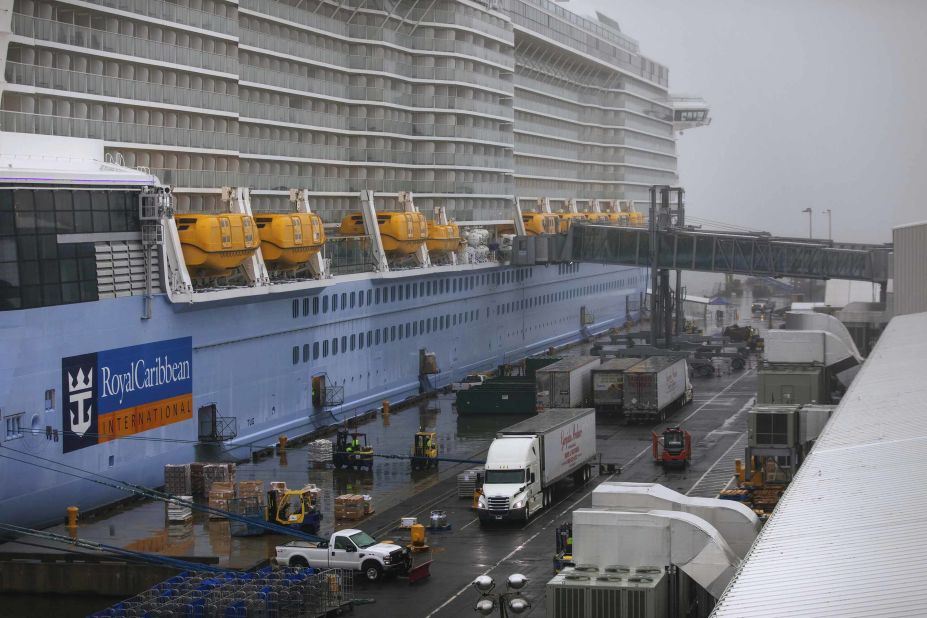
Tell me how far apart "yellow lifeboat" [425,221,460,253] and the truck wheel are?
3197 cm

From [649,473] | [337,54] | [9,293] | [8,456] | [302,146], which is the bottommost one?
[649,473]

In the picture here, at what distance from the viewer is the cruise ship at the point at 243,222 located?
34.7m

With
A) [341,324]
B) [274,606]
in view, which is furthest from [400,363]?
[274,606]

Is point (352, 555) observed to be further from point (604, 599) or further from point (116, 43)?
point (116, 43)

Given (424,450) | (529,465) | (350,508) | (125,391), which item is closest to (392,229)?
(424,450)

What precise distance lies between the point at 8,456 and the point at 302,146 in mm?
23606

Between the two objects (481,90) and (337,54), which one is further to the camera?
(481,90)

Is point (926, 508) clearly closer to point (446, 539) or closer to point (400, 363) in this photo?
point (446, 539)

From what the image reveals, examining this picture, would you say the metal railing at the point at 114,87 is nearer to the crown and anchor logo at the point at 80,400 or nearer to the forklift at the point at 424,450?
the crown and anchor logo at the point at 80,400

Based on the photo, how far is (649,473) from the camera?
4166cm

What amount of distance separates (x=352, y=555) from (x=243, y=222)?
1644cm

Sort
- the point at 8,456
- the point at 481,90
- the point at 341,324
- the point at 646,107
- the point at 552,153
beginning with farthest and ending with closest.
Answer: the point at 646,107 < the point at 552,153 < the point at 481,90 < the point at 341,324 < the point at 8,456

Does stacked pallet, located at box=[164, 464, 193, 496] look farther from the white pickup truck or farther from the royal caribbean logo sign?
the white pickup truck

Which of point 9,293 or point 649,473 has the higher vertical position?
point 9,293
